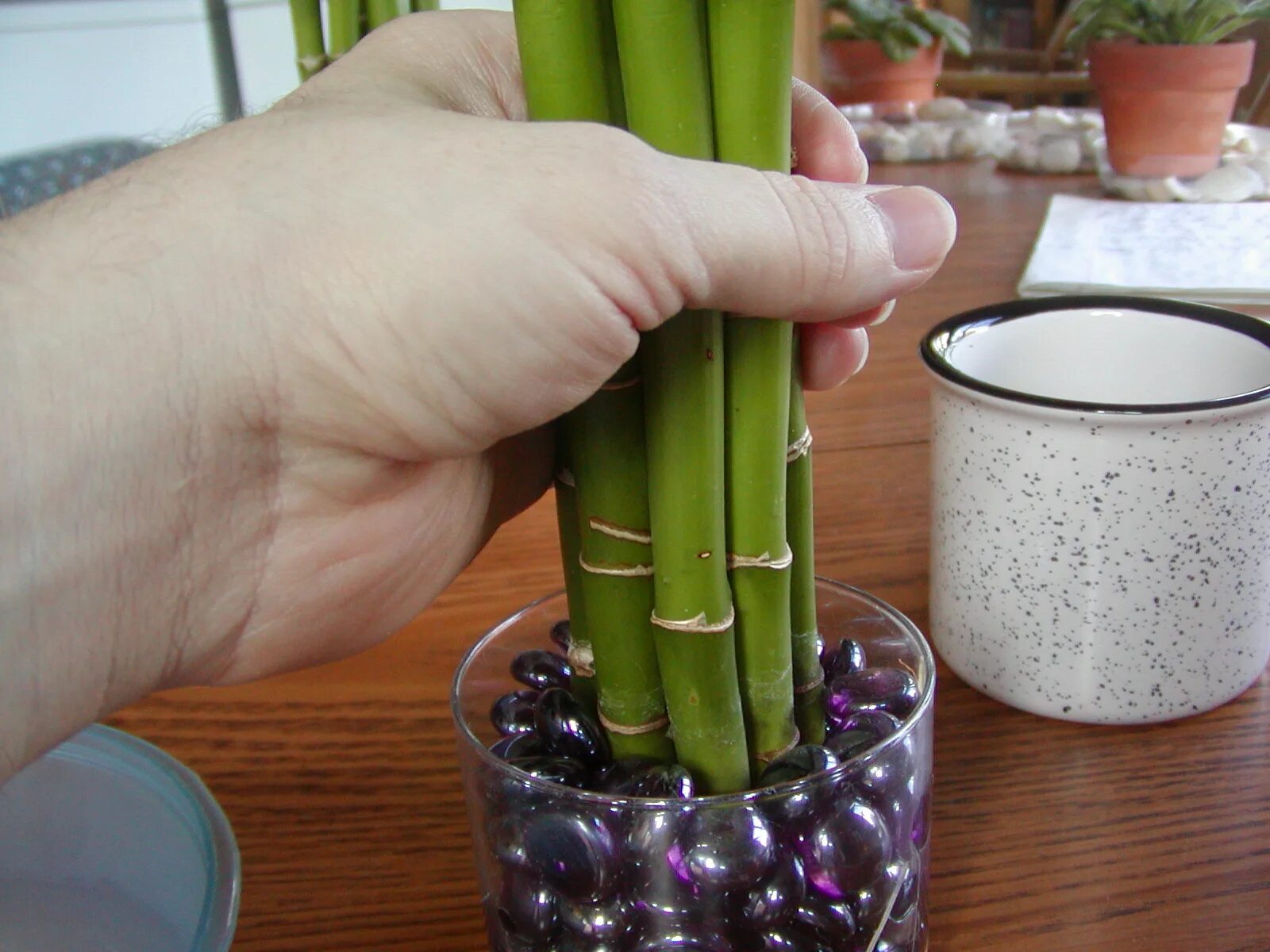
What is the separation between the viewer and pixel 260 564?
0.28 meters

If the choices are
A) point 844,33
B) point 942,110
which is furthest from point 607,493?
point 844,33

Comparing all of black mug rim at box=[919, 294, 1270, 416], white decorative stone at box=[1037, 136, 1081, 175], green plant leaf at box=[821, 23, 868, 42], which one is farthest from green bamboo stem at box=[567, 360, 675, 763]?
green plant leaf at box=[821, 23, 868, 42]

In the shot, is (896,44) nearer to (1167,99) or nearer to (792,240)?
(1167,99)

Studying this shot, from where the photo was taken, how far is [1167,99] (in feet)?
2.81

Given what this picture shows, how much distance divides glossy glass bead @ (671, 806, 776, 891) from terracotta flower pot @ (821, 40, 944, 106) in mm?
1129

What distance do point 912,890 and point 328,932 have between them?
0.15 metres

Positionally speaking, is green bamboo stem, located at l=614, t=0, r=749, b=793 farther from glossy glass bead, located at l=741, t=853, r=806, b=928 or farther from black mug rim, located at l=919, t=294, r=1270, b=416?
black mug rim, located at l=919, t=294, r=1270, b=416

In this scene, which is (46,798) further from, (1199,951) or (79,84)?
(79,84)

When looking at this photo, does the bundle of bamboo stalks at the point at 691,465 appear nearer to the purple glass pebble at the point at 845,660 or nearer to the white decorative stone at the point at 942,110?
the purple glass pebble at the point at 845,660

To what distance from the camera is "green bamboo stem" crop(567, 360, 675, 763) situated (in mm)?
224

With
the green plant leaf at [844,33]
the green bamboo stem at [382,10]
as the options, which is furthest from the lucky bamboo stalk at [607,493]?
the green plant leaf at [844,33]

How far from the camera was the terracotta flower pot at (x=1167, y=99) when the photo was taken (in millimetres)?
843

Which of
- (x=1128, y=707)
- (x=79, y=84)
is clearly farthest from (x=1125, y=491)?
(x=79, y=84)

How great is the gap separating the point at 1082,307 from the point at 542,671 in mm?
224
